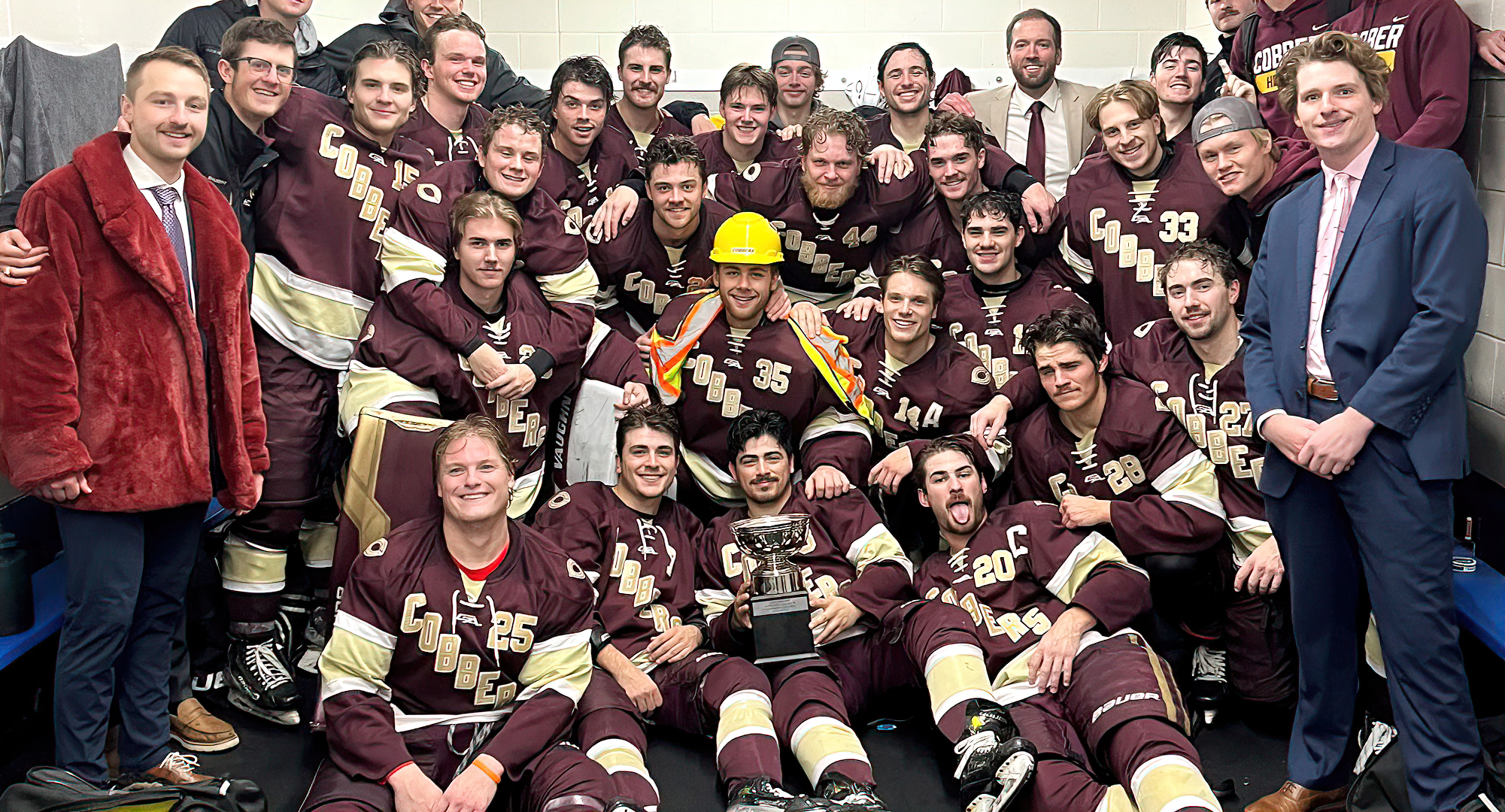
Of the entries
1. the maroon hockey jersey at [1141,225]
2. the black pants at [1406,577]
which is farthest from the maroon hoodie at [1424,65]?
the black pants at [1406,577]

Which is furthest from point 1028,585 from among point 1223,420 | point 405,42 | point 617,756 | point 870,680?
point 405,42

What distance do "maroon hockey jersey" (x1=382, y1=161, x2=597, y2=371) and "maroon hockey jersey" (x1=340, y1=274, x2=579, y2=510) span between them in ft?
0.14

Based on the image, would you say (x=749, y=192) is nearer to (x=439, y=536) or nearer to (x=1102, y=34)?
(x=439, y=536)

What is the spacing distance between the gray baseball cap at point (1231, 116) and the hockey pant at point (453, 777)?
2528 mm

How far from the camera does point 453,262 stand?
383 centimetres

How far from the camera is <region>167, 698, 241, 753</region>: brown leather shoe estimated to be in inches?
133

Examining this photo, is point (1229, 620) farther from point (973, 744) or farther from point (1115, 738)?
point (973, 744)

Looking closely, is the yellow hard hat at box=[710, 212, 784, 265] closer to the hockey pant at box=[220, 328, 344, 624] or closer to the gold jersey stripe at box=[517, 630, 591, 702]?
the hockey pant at box=[220, 328, 344, 624]

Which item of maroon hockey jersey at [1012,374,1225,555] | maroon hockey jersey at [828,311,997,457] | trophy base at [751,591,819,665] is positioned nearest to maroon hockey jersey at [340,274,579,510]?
trophy base at [751,591,819,665]

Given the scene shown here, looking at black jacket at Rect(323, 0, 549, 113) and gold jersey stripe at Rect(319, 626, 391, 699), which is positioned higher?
black jacket at Rect(323, 0, 549, 113)

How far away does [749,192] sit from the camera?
4473 mm

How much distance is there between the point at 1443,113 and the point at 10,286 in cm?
349

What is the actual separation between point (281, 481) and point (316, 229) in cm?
75

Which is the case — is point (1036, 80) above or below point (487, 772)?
above
